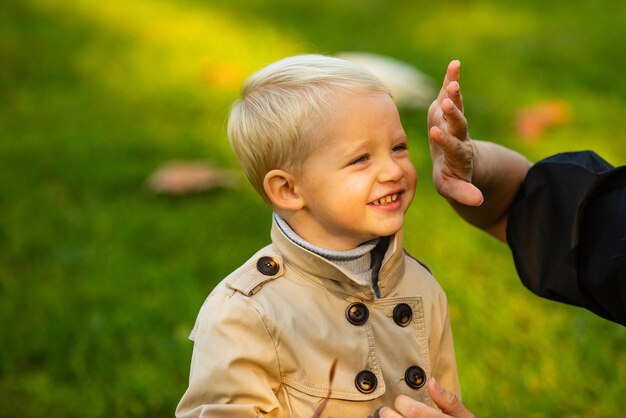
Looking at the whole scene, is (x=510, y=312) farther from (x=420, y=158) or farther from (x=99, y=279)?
(x=99, y=279)

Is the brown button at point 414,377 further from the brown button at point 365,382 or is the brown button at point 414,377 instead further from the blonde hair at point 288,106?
the blonde hair at point 288,106

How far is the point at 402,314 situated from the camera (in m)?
2.00

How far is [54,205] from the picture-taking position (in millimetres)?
4484

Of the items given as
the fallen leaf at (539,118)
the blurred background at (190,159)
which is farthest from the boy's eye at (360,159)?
the fallen leaf at (539,118)

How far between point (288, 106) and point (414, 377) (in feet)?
2.00

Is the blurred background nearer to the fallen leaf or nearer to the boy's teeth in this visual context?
the fallen leaf

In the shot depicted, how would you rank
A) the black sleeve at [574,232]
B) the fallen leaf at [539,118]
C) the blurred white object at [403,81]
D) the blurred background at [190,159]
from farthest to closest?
the blurred white object at [403,81] < the fallen leaf at [539,118] < the blurred background at [190,159] < the black sleeve at [574,232]

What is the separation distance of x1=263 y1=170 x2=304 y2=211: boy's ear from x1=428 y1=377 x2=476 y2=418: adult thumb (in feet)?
1.48

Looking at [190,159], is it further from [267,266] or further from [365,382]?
[365,382]

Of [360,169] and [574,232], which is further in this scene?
[574,232]

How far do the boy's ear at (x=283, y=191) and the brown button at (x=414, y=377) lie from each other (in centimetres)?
40

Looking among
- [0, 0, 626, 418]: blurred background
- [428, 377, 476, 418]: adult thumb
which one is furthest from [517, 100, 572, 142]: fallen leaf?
[428, 377, 476, 418]: adult thumb

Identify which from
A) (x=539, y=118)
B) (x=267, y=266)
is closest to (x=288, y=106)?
(x=267, y=266)

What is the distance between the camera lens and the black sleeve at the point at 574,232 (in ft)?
7.00
